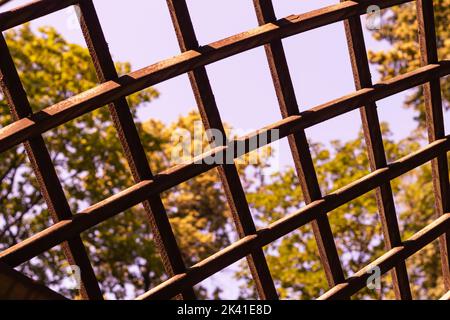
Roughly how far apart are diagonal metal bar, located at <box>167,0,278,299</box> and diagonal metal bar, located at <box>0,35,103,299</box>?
1523 millimetres

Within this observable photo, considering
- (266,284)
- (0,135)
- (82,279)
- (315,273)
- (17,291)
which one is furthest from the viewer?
(315,273)

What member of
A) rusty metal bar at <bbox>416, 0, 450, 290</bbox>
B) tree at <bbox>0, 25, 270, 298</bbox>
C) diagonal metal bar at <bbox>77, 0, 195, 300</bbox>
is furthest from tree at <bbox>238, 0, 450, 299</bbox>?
diagonal metal bar at <bbox>77, 0, 195, 300</bbox>

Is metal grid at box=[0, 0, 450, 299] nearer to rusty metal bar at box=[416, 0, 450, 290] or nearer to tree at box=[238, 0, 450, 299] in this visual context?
rusty metal bar at box=[416, 0, 450, 290]

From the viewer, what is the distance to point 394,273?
7484 mm

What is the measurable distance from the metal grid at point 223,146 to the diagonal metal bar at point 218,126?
1 centimetres

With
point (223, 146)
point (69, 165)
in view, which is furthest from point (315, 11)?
point (69, 165)

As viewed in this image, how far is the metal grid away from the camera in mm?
4930

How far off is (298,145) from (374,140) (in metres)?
1.14

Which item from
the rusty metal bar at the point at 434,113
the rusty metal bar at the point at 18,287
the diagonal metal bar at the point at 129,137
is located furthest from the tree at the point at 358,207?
the rusty metal bar at the point at 18,287

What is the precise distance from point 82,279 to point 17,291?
1712mm

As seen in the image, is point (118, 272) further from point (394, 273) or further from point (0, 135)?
point (0, 135)

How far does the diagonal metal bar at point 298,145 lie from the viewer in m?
5.80

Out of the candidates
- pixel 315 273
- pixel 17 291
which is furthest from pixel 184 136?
pixel 17 291

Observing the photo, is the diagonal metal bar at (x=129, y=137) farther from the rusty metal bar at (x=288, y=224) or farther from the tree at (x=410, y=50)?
the tree at (x=410, y=50)
